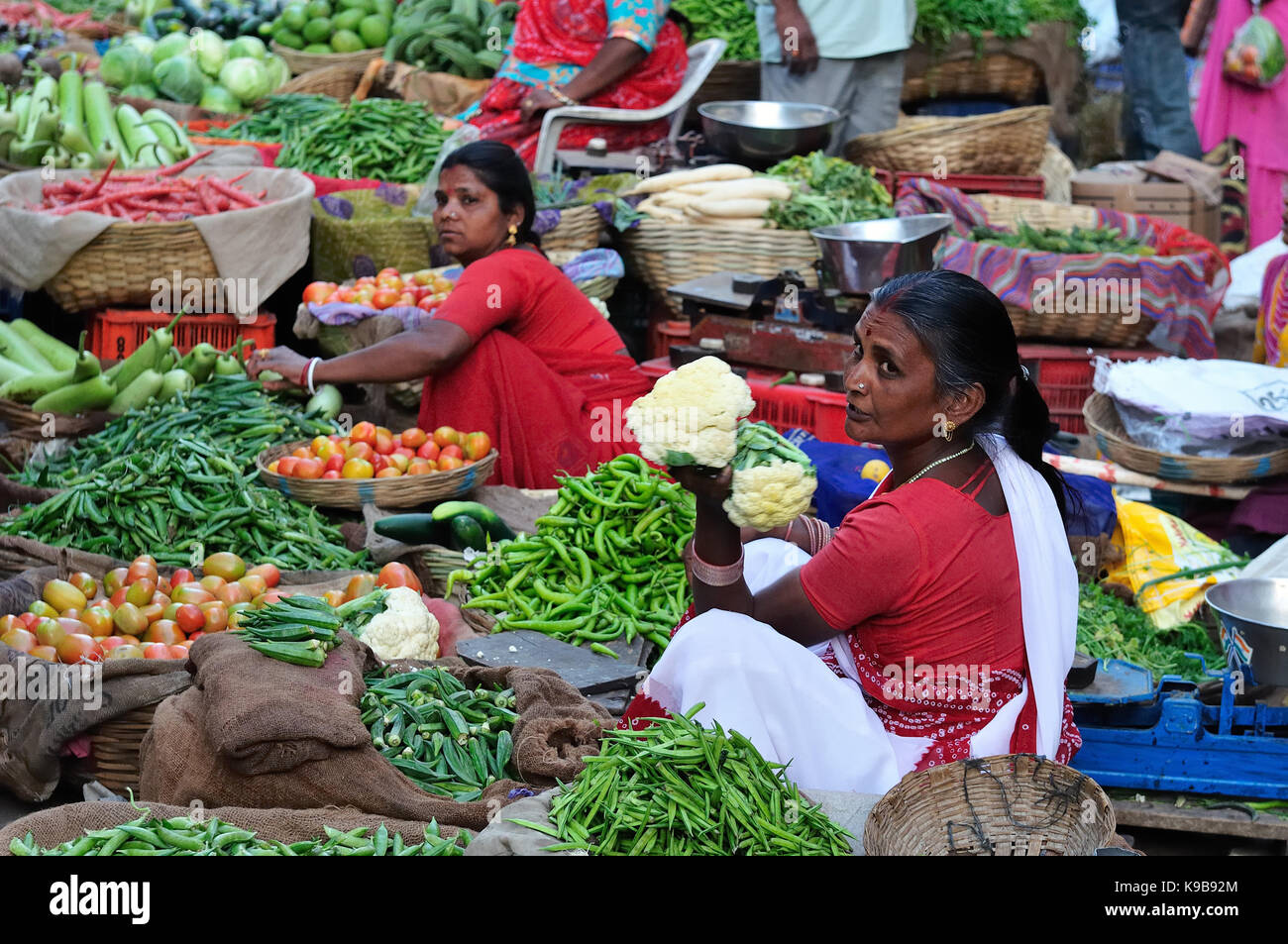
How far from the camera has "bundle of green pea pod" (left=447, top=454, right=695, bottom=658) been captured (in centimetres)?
396

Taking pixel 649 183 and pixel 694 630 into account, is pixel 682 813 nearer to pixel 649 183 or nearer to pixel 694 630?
pixel 694 630

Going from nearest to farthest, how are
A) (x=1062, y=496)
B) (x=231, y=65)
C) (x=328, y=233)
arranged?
(x=1062, y=496) → (x=328, y=233) → (x=231, y=65)

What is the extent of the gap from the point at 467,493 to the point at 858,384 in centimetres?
233

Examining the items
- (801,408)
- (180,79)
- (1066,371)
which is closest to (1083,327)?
(1066,371)

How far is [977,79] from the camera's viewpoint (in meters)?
8.62

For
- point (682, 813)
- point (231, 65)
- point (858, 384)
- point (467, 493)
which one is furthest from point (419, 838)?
point (231, 65)

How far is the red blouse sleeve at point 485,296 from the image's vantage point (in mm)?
4938

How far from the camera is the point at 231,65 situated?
9.30 metres

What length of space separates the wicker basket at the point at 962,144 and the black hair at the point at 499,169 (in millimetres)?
3233

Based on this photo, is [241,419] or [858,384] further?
[241,419]

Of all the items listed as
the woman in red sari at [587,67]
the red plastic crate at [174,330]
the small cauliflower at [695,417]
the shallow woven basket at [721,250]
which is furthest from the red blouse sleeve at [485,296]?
the woman in red sari at [587,67]

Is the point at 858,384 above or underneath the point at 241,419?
above

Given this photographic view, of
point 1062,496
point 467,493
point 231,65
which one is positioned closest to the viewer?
point 1062,496

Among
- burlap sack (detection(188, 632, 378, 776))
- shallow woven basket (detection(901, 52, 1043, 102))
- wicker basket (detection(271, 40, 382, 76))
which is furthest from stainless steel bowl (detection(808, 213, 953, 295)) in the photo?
wicker basket (detection(271, 40, 382, 76))
